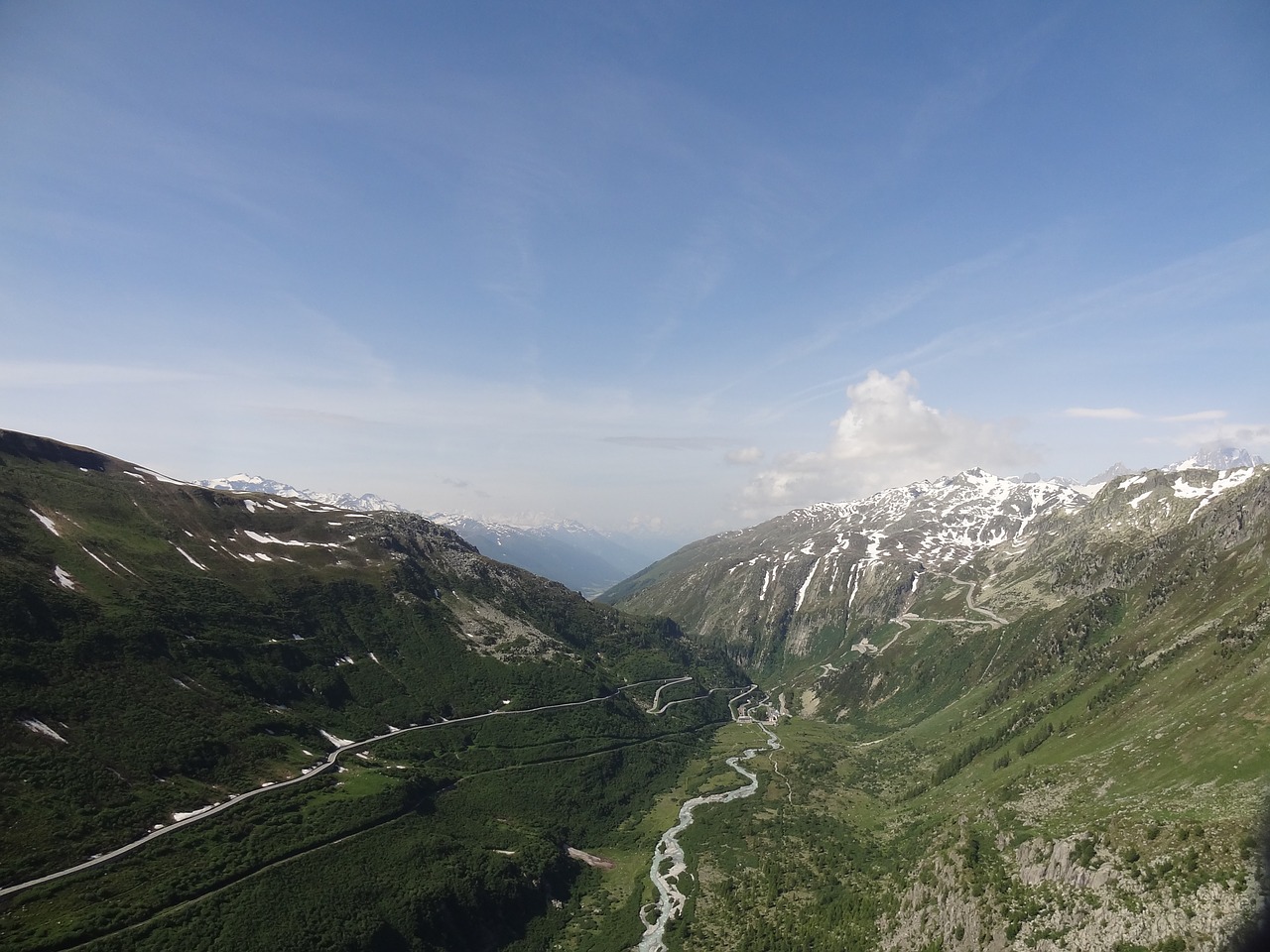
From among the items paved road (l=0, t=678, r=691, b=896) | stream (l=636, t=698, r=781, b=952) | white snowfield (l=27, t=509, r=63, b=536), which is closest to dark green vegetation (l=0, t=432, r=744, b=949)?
white snowfield (l=27, t=509, r=63, b=536)

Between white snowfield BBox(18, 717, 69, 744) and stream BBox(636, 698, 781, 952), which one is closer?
white snowfield BBox(18, 717, 69, 744)

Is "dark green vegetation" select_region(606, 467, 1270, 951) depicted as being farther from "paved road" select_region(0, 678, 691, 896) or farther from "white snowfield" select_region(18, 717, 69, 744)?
"white snowfield" select_region(18, 717, 69, 744)

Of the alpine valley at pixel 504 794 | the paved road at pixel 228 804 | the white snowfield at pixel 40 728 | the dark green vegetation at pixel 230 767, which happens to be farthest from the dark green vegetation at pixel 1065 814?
the white snowfield at pixel 40 728

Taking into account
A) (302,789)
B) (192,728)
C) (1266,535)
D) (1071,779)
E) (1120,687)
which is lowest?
(302,789)

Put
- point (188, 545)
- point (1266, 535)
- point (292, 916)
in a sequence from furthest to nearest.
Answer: point (188, 545), point (1266, 535), point (292, 916)

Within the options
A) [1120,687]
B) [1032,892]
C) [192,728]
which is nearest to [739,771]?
[1120,687]

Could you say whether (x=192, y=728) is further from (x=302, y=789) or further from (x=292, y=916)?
(x=292, y=916)
